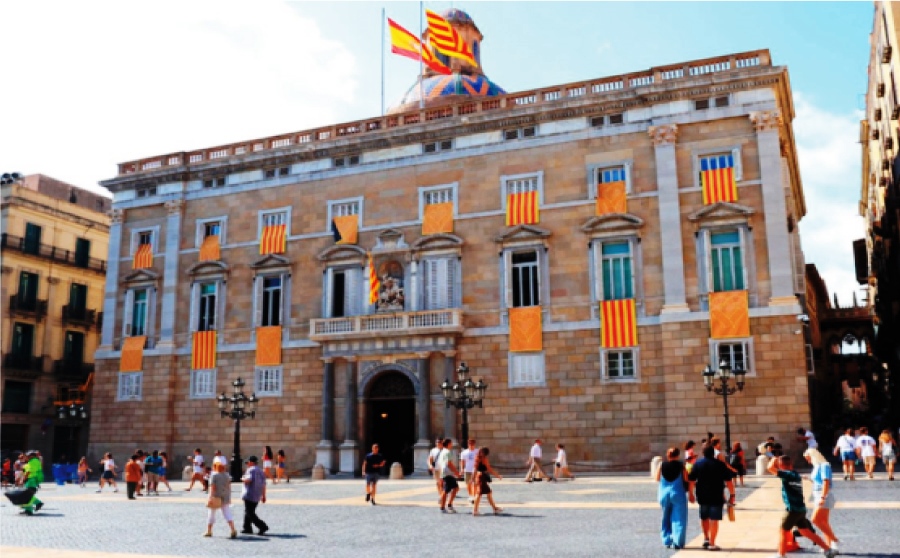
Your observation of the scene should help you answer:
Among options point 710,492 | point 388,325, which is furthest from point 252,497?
point 388,325

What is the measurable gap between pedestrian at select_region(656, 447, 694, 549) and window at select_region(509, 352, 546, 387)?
19841 mm

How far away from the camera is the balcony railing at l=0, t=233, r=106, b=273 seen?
1895 inches

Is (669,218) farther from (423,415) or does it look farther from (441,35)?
(441,35)

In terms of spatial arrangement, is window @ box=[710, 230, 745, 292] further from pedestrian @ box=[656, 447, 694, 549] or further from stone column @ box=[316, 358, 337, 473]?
pedestrian @ box=[656, 447, 694, 549]

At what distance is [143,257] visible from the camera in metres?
42.2

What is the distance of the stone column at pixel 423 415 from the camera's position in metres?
33.7

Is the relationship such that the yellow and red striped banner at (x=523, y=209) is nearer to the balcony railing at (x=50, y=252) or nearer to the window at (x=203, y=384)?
the window at (x=203, y=384)

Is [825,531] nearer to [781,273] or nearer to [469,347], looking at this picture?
[781,273]

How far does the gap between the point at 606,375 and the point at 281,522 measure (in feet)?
55.3

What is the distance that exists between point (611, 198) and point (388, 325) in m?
10.8

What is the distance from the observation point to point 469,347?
34.6 meters

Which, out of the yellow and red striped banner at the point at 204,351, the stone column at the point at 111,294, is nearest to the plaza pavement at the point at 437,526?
the yellow and red striped banner at the point at 204,351

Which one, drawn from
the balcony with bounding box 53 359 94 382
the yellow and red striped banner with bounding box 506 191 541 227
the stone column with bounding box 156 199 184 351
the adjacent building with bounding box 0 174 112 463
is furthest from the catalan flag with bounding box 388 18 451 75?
the balcony with bounding box 53 359 94 382

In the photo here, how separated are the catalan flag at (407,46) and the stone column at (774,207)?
628 inches
